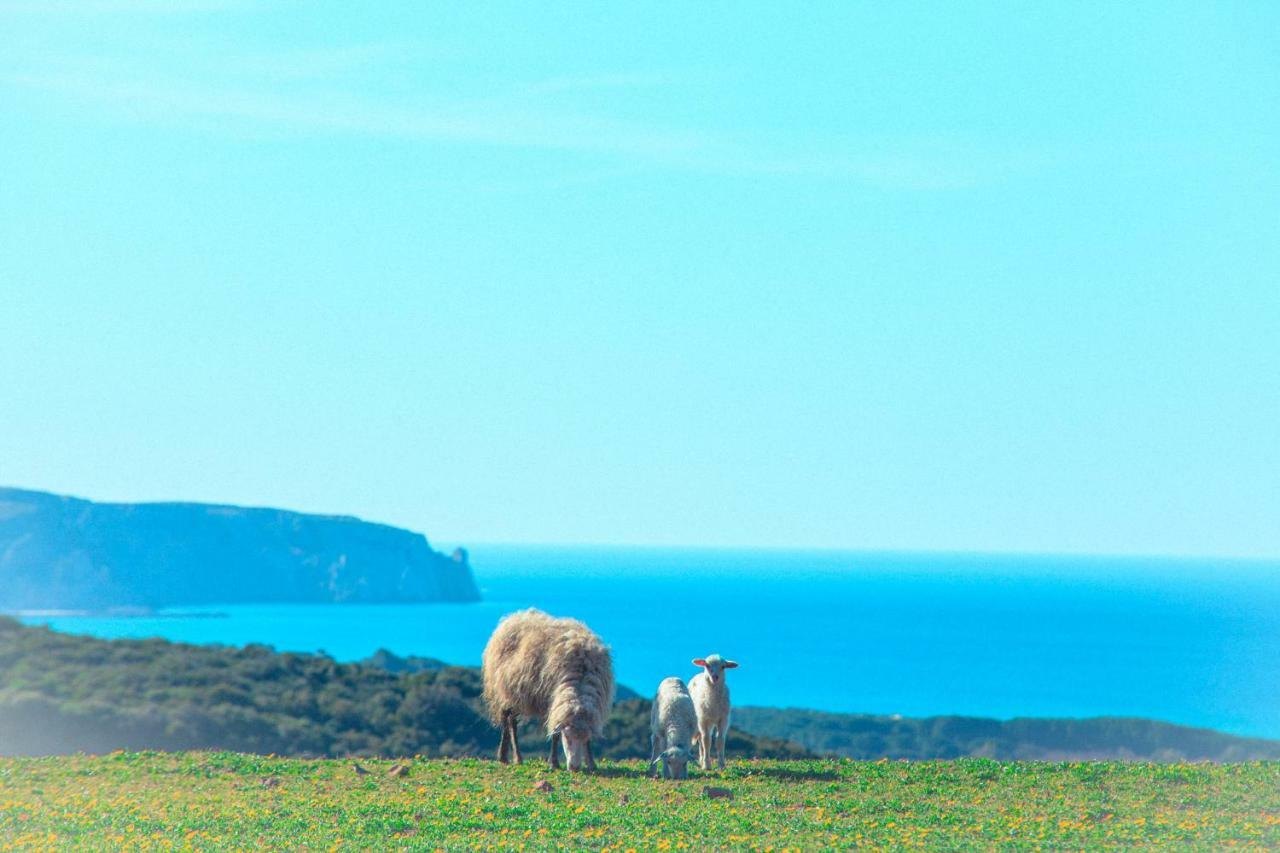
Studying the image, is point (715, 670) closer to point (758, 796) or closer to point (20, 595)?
point (758, 796)

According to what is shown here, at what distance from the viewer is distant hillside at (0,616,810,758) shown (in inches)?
1594

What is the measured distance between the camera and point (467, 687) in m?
47.1

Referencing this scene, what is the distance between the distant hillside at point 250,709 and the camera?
40500mm

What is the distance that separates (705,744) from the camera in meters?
22.0

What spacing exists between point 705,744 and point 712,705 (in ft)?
2.73

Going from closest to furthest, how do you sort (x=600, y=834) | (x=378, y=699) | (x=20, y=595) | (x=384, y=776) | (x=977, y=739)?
(x=600, y=834) → (x=384, y=776) → (x=378, y=699) → (x=977, y=739) → (x=20, y=595)

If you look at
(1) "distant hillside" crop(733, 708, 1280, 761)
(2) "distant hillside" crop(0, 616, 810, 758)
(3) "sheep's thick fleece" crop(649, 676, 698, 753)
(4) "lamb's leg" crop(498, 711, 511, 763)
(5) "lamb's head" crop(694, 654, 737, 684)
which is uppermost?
(5) "lamb's head" crop(694, 654, 737, 684)

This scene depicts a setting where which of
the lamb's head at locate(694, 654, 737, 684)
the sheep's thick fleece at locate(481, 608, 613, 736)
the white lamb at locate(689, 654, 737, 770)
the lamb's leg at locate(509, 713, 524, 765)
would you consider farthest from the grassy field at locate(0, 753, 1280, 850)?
the lamb's head at locate(694, 654, 737, 684)

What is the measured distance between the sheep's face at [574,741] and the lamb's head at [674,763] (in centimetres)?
149

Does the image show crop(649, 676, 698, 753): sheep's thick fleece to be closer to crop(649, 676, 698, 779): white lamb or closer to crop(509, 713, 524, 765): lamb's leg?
crop(649, 676, 698, 779): white lamb

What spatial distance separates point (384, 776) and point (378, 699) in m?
26.7

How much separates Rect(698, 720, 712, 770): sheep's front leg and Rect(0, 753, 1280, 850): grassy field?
0.48m

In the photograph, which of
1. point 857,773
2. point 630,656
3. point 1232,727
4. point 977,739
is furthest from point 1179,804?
point 630,656

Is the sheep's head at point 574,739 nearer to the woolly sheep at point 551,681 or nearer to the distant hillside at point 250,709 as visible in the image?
the woolly sheep at point 551,681
